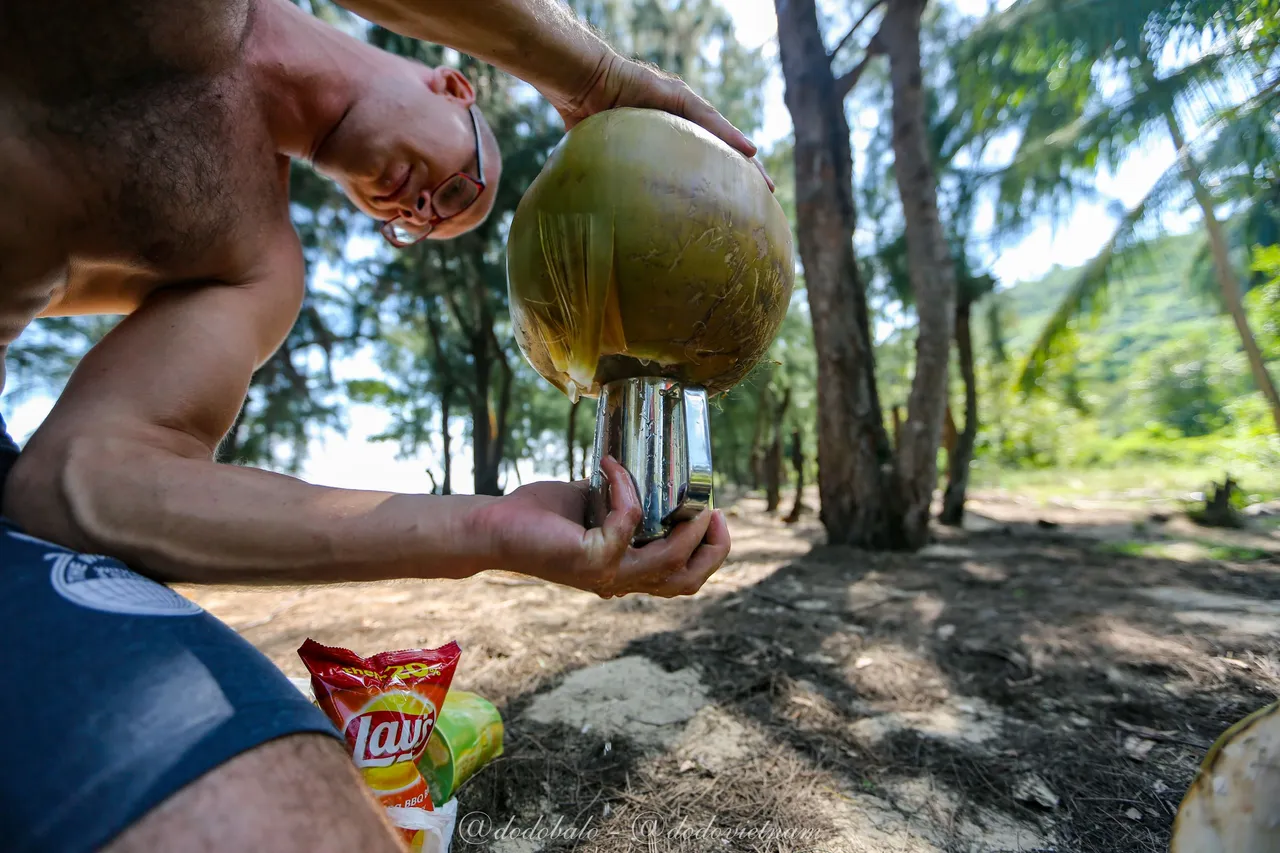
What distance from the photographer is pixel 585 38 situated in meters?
0.89

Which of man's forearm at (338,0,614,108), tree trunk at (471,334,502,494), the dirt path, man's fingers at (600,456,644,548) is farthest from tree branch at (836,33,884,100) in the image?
tree trunk at (471,334,502,494)

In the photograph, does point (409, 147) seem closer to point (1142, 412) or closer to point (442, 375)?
point (442, 375)

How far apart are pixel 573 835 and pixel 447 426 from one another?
386 inches

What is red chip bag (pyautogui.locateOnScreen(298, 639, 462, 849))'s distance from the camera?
91cm

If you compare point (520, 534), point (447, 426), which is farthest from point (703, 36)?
point (520, 534)

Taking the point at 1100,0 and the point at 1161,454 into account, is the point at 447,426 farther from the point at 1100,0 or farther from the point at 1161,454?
the point at 1161,454

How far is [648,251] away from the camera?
78 centimetres

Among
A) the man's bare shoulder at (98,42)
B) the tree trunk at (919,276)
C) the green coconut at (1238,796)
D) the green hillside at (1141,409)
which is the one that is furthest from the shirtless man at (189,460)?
the green hillside at (1141,409)

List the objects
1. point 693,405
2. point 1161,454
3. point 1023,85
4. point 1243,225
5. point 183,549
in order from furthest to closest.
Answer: point 1161,454 → point 1243,225 → point 1023,85 → point 693,405 → point 183,549

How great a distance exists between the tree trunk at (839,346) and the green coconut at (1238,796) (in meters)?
3.84

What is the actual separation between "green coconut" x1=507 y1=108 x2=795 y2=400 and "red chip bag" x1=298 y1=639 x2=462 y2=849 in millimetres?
564

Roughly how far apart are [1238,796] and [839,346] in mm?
3968

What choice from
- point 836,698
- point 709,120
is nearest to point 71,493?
point 709,120

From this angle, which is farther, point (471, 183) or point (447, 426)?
point (447, 426)
